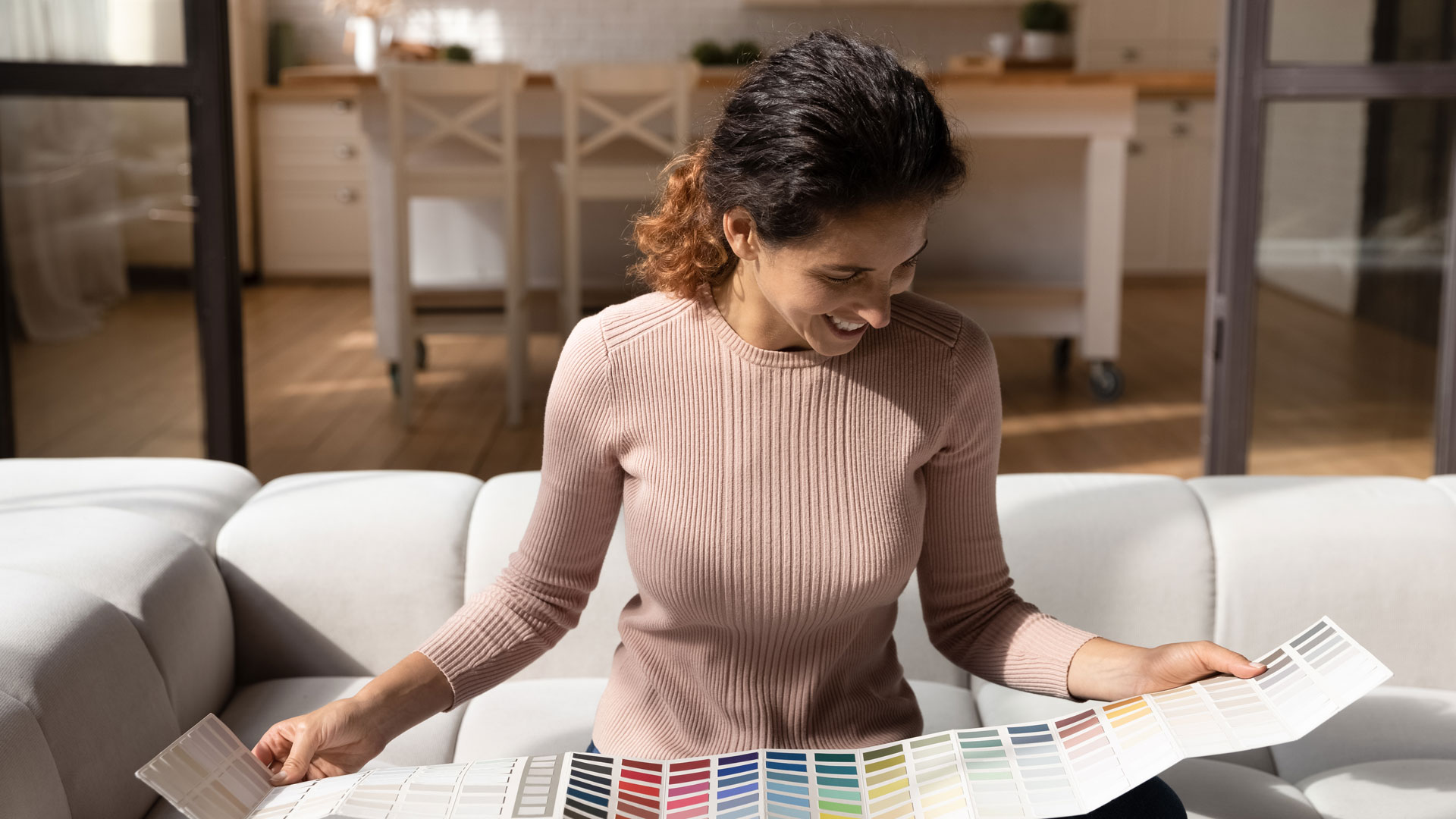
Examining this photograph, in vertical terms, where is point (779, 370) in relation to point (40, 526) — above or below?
above

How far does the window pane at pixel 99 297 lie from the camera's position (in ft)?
8.43

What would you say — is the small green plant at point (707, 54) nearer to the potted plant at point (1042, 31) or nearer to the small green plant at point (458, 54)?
the small green plant at point (458, 54)

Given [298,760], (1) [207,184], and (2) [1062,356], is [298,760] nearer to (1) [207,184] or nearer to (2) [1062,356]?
(1) [207,184]

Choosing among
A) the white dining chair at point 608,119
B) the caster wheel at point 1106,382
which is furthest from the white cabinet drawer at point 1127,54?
the white dining chair at point 608,119

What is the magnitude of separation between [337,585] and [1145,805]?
0.97m

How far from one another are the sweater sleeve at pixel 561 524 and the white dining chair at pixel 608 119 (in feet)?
8.37

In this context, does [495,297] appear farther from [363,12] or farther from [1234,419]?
[1234,419]

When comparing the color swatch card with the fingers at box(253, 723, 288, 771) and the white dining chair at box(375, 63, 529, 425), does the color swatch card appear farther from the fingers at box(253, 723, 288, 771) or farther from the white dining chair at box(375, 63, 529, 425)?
the white dining chair at box(375, 63, 529, 425)

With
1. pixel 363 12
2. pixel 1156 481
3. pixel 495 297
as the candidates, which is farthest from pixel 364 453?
pixel 1156 481

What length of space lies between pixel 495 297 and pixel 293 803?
327 centimetres

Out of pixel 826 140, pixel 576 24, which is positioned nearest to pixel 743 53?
pixel 576 24

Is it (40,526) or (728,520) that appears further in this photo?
(40,526)

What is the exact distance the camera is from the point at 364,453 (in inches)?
138

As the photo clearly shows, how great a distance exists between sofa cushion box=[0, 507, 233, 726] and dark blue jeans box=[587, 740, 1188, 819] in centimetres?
93
